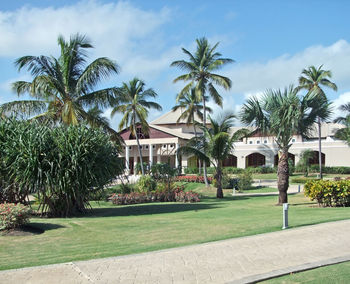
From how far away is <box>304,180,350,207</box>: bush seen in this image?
1480cm

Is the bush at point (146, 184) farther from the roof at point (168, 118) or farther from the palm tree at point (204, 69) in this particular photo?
the roof at point (168, 118)

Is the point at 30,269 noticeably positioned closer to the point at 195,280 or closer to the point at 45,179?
the point at 195,280

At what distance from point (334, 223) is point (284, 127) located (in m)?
6.55

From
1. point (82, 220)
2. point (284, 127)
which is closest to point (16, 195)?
point (82, 220)

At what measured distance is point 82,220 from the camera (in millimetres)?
13430

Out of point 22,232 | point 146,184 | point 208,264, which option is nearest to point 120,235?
point 22,232

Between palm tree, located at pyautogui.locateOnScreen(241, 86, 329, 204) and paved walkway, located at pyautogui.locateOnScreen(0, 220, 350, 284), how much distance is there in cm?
810

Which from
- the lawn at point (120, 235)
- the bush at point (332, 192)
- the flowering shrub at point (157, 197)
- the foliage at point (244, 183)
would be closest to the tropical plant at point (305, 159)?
the foliage at point (244, 183)

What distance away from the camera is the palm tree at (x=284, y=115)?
1612 centimetres

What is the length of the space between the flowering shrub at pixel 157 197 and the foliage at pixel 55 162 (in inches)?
217

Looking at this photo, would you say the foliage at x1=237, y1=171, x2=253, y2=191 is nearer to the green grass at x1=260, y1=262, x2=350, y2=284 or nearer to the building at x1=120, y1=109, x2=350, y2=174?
the building at x1=120, y1=109, x2=350, y2=174

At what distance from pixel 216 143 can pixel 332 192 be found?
8474 mm

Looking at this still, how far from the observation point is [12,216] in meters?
10.4

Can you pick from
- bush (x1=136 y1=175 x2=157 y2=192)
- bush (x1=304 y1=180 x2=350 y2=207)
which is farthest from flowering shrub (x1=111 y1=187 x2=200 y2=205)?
bush (x1=304 y1=180 x2=350 y2=207)
